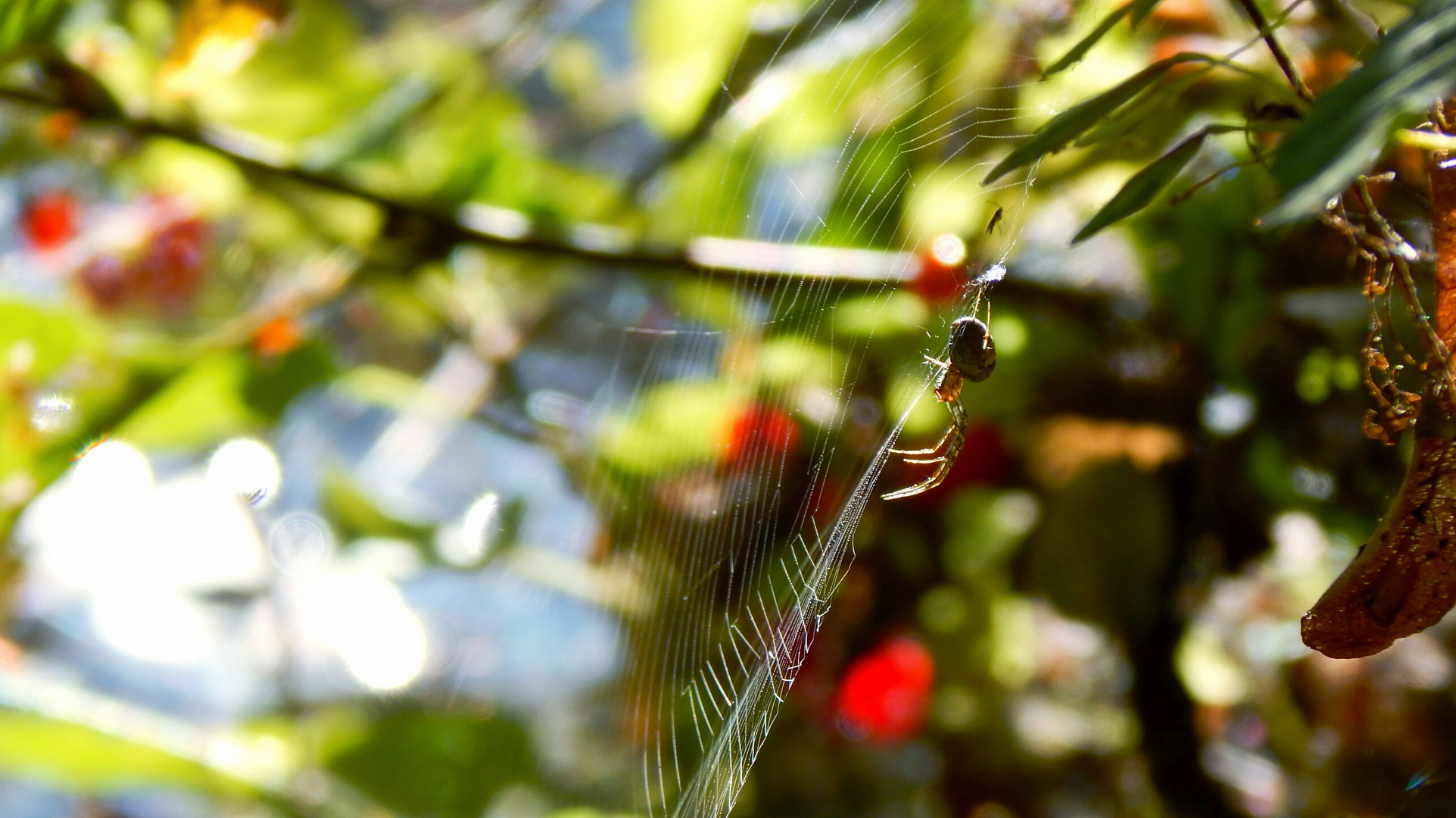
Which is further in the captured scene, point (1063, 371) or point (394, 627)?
point (394, 627)

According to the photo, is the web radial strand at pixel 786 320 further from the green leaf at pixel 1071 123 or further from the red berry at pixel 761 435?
the green leaf at pixel 1071 123

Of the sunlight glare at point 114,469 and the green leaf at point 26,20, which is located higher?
the green leaf at point 26,20

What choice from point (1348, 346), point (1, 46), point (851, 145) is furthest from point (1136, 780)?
point (1, 46)

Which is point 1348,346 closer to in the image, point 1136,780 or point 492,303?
point 1136,780

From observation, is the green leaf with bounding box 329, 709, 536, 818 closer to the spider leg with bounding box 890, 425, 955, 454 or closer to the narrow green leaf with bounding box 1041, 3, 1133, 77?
the spider leg with bounding box 890, 425, 955, 454

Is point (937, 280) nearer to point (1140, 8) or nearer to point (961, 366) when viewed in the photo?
point (961, 366)

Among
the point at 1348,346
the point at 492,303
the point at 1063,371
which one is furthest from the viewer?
the point at 492,303

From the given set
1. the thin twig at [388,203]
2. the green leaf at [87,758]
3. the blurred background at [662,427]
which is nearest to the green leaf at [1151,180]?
the blurred background at [662,427]

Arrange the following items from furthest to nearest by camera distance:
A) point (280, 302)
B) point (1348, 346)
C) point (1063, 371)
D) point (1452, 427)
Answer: point (280, 302), point (1063, 371), point (1348, 346), point (1452, 427)
